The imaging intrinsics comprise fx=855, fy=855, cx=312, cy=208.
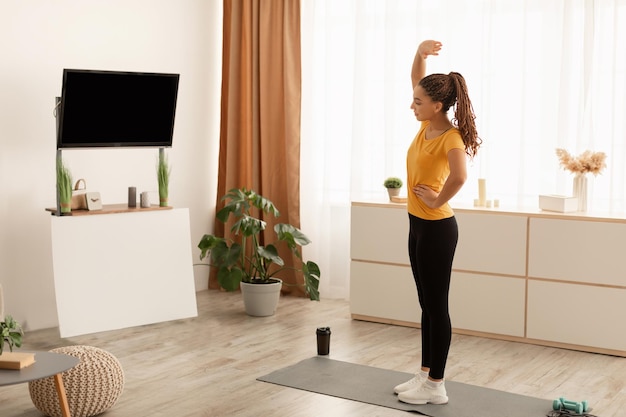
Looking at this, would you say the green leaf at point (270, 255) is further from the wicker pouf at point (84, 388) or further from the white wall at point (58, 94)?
the wicker pouf at point (84, 388)

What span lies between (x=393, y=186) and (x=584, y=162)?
1.22 metres

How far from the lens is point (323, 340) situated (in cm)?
472

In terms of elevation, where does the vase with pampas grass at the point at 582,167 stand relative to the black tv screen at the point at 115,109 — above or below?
below

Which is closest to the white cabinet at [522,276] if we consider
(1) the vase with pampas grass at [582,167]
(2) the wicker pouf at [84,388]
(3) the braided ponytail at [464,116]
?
(1) the vase with pampas grass at [582,167]

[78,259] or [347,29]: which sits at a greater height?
[347,29]

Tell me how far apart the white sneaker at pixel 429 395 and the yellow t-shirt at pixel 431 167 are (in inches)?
30.9

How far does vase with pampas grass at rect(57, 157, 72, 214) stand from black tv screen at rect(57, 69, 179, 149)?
0.43 ft

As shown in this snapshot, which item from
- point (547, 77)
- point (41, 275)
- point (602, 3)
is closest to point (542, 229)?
point (547, 77)

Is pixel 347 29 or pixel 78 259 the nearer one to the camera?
pixel 78 259

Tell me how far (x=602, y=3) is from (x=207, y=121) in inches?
119

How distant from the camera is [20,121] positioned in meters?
5.27

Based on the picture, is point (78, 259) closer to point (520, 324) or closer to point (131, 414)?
point (131, 414)

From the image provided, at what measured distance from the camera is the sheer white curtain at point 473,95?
530 centimetres

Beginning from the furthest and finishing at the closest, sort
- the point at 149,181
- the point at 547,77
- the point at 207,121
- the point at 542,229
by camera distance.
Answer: the point at 207,121 → the point at 149,181 → the point at 547,77 → the point at 542,229
